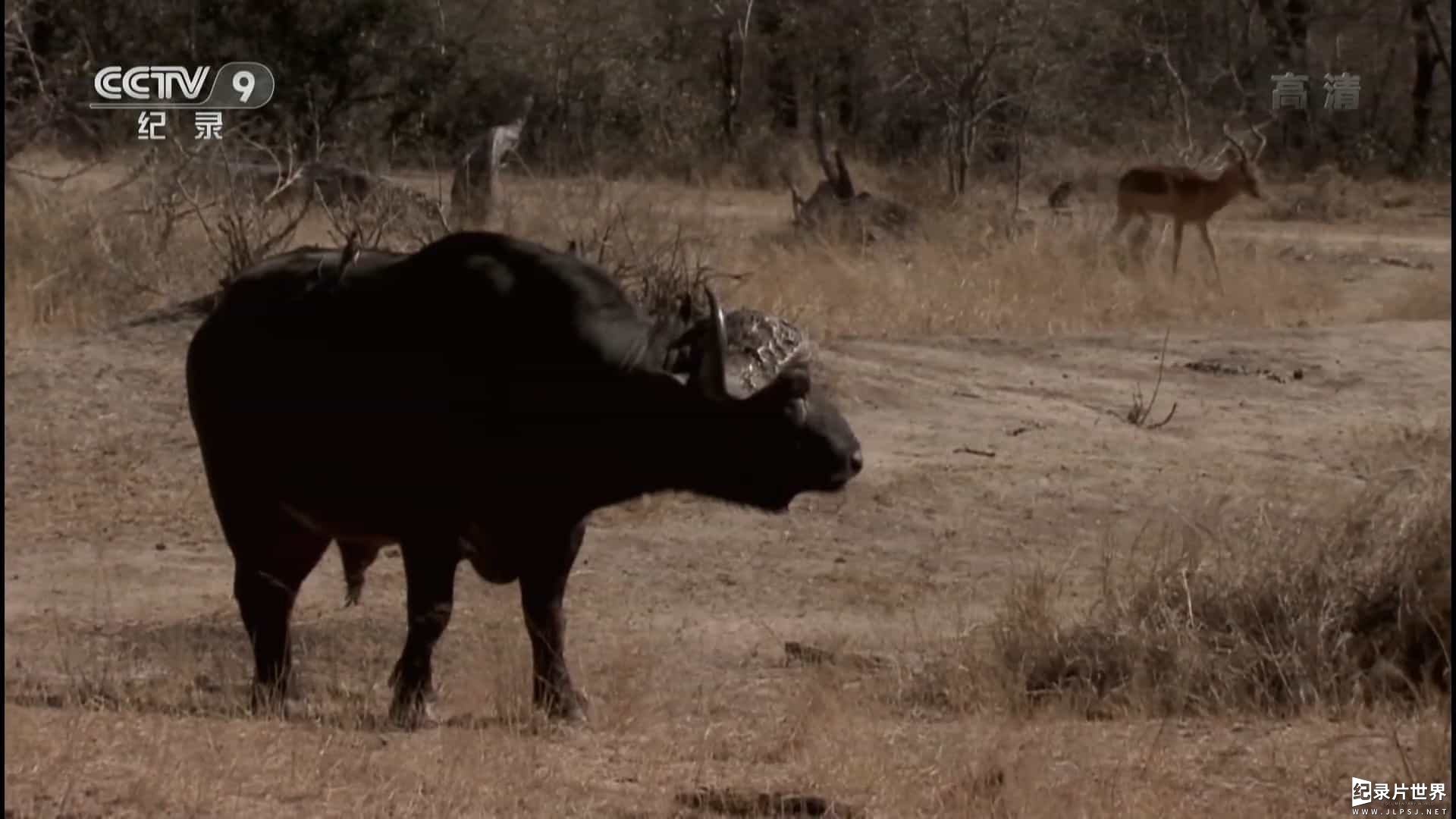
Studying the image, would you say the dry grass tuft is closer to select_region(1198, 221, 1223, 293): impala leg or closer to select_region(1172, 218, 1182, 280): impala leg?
select_region(1198, 221, 1223, 293): impala leg

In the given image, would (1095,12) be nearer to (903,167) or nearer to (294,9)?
(903,167)

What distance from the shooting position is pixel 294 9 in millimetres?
21641

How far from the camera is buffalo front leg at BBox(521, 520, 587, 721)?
716 cm

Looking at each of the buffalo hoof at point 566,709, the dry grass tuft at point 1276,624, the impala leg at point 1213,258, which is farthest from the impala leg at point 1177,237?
the buffalo hoof at point 566,709

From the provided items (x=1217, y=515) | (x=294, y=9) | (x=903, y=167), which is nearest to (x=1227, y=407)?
(x=1217, y=515)

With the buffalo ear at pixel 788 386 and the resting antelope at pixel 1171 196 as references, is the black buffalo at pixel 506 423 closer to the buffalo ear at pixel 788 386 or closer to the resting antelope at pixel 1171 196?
the buffalo ear at pixel 788 386

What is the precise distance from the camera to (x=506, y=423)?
275 inches

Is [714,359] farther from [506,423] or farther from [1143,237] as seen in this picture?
[1143,237]

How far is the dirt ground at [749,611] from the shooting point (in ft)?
20.0

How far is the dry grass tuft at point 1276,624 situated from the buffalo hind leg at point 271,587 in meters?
2.39

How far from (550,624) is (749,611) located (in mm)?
2650

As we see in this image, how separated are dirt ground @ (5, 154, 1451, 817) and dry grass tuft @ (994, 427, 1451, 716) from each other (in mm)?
315

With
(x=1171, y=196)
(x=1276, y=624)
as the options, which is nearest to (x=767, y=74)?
(x=1171, y=196)

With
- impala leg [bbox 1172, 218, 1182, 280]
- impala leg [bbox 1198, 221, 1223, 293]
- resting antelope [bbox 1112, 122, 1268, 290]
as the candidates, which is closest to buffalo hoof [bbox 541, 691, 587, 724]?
impala leg [bbox 1198, 221, 1223, 293]
